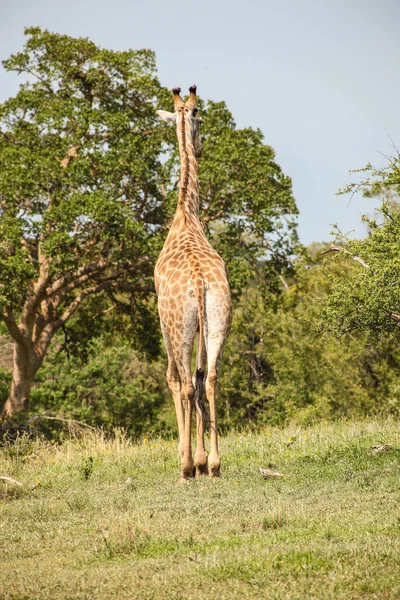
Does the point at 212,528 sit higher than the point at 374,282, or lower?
lower

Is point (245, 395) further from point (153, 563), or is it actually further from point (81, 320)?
point (153, 563)

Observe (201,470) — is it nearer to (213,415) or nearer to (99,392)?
(213,415)

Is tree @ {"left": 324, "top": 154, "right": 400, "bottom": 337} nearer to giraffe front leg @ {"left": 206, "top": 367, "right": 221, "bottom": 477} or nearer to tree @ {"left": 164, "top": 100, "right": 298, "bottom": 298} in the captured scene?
giraffe front leg @ {"left": 206, "top": 367, "right": 221, "bottom": 477}

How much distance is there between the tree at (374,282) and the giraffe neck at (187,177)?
222 centimetres

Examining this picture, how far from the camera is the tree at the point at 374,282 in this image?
9930mm

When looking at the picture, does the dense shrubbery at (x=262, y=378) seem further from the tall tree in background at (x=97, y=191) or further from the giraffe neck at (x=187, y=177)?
the giraffe neck at (x=187, y=177)

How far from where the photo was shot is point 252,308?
31.1 metres

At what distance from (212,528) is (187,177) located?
20.5 feet

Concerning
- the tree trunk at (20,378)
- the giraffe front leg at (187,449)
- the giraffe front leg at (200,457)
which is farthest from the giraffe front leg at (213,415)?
the tree trunk at (20,378)

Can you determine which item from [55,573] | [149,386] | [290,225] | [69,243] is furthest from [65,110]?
[55,573]

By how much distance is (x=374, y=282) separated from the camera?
32.3 feet

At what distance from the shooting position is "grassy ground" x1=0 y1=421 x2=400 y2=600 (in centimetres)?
515

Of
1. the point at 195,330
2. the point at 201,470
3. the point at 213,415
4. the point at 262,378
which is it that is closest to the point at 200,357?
the point at 195,330

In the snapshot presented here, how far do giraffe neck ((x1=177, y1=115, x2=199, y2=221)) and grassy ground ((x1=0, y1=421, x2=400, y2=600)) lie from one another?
375 centimetres
